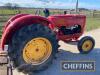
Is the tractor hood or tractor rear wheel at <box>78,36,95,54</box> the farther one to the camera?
tractor rear wheel at <box>78,36,95,54</box>

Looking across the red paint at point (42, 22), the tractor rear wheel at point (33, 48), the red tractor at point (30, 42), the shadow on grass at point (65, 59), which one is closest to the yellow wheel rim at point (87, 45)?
the red paint at point (42, 22)

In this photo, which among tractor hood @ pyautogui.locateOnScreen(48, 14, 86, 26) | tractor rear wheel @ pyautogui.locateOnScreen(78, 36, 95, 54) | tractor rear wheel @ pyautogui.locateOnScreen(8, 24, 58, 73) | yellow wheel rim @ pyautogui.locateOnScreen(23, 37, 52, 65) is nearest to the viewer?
tractor rear wheel @ pyautogui.locateOnScreen(8, 24, 58, 73)

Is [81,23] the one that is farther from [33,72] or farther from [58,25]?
[33,72]

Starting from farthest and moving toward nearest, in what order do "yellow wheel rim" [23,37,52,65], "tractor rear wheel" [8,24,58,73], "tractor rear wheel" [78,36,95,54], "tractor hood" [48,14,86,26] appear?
"tractor rear wheel" [78,36,95,54], "tractor hood" [48,14,86,26], "yellow wheel rim" [23,37,52,65], "tractor rear wheel" [8,24,58,73]

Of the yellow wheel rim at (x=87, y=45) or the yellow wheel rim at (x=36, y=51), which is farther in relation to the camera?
the yellow wheel rim at (x=87, y=45)

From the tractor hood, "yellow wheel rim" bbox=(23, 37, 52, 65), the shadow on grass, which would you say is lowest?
the shadow on grass

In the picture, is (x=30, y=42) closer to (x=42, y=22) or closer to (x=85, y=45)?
(x=42, y=22)

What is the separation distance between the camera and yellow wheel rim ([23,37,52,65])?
239 inches

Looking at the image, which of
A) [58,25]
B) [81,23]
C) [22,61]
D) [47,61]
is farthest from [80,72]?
[81,23]

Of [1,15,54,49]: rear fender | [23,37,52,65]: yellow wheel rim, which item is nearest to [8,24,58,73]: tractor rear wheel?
[23,37,52,65]: yellow wheel rim

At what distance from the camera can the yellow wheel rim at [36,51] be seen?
608cm

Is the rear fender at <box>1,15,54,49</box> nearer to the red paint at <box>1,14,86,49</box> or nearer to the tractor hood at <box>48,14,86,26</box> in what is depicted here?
the red paint at <box>1,14,86,49</box>

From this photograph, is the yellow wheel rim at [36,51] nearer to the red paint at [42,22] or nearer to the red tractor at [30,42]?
the red tractor at [30,42]

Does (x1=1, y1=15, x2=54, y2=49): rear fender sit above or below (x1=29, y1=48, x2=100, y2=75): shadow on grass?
above
